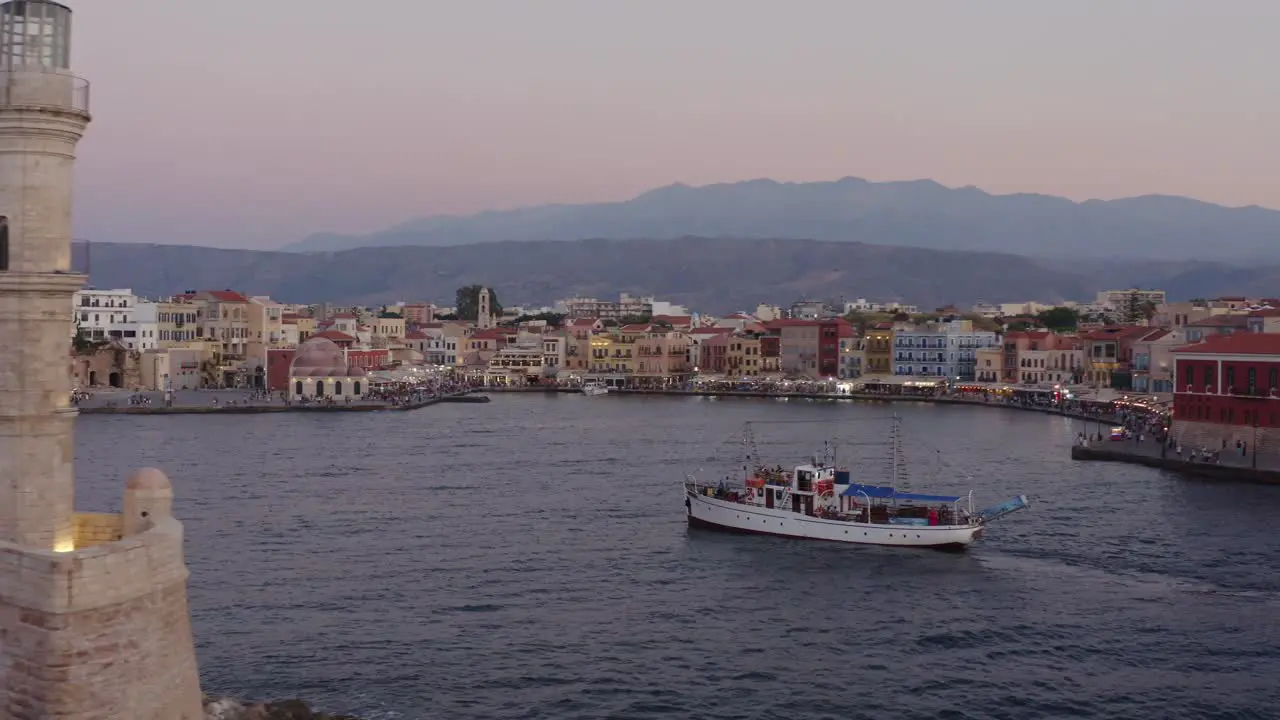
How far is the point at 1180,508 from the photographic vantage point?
1233 inches

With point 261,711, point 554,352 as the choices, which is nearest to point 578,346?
point 554,352

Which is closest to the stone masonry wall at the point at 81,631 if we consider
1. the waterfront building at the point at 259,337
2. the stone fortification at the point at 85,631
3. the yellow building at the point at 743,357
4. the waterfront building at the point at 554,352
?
the stone fortification at the point at 85,631

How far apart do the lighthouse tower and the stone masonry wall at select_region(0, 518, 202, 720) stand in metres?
0.02

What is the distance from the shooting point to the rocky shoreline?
13891mm

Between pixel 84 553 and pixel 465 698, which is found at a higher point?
pixel 84 553

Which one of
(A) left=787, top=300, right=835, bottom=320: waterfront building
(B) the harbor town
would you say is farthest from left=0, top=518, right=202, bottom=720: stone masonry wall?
(A) left=787, top=300, right=835, bottom=320: waterfront building

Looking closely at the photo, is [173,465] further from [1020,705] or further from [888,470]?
[1020,705]

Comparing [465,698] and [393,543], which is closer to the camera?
[465,698]

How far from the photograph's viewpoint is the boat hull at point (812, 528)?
2714 centimetres

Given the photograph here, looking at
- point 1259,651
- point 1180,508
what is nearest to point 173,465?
point 1180,508

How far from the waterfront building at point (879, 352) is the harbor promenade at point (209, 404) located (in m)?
29.9

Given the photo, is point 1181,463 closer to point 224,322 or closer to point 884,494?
point 884,494

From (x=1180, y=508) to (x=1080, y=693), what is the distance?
15.9 meters

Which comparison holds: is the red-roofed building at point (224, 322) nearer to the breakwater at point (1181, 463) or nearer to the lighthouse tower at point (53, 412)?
the breakwater at point (1181, 463)
